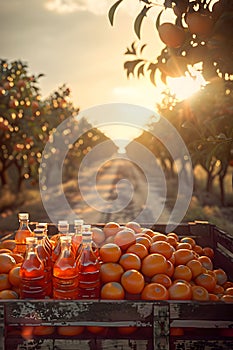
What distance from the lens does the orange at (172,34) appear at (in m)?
2.57

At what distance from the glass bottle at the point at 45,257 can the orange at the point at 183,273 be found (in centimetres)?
70

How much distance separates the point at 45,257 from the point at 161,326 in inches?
30.6

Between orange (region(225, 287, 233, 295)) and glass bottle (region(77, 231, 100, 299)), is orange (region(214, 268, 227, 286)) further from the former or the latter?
glass bottle (region(77, 231, 100, 299))

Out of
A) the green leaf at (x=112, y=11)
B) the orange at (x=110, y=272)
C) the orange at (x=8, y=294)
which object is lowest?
the orange at (x=8, y=294)

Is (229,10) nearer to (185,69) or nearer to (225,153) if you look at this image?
(185,69)

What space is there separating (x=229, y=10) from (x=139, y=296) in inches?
59.7

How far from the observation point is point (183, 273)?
2547 mm

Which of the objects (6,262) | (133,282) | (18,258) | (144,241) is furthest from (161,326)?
(18,258)

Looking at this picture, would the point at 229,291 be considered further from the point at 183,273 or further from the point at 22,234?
the point at 22,234

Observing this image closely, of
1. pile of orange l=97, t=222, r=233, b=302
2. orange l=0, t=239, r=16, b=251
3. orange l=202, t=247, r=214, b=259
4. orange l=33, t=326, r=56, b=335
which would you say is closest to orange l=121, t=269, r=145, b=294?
pile of orange l=97, t=222, r=233, b=302

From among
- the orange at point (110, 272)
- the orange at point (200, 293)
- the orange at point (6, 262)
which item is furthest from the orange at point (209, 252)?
the orange at point (6, 262)

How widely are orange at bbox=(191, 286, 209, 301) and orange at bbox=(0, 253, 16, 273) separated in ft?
3.23

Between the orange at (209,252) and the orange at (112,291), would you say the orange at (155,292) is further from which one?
the orange at (209,252)

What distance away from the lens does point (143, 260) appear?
255 centimetres
